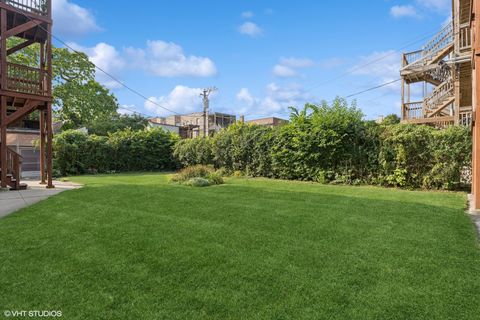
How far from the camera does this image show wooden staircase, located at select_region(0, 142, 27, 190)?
9922 millimetres

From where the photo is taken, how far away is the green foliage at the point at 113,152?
713 inches

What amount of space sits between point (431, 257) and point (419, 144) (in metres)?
6.76

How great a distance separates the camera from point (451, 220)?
217 inches

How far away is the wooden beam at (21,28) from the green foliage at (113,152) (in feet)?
28.2

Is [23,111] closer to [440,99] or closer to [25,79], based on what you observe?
[25,79]

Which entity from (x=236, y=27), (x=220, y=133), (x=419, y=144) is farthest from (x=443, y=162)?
(x=236, y=27)

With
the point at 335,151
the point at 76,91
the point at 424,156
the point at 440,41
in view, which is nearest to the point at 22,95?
the point at 335,151

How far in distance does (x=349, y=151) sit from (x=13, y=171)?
10.8m

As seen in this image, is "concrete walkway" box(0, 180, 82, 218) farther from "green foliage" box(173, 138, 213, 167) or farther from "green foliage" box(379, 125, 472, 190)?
"green foliage" box(379, 125, 472, 190)

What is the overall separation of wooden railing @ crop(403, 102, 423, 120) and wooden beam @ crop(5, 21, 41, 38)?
16.4 meters

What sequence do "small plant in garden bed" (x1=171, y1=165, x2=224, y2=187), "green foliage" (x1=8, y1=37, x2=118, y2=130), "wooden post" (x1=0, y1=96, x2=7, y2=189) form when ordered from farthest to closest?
"green foliage" (x1=8, y1=37, x2=118, y2=130), "small plant in garden bed" (x1=171, y1=165, x2=224, y2=187), "wooden post" (x1=0, y1=96, x2=7, y2=189)

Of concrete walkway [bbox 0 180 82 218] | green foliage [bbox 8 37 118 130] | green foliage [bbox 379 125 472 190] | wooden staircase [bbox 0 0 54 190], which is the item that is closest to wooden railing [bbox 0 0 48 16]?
wooden staircase [bbox 0 0 54 190]

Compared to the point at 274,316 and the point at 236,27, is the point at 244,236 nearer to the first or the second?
the point at 274,316

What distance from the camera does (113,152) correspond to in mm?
19672
